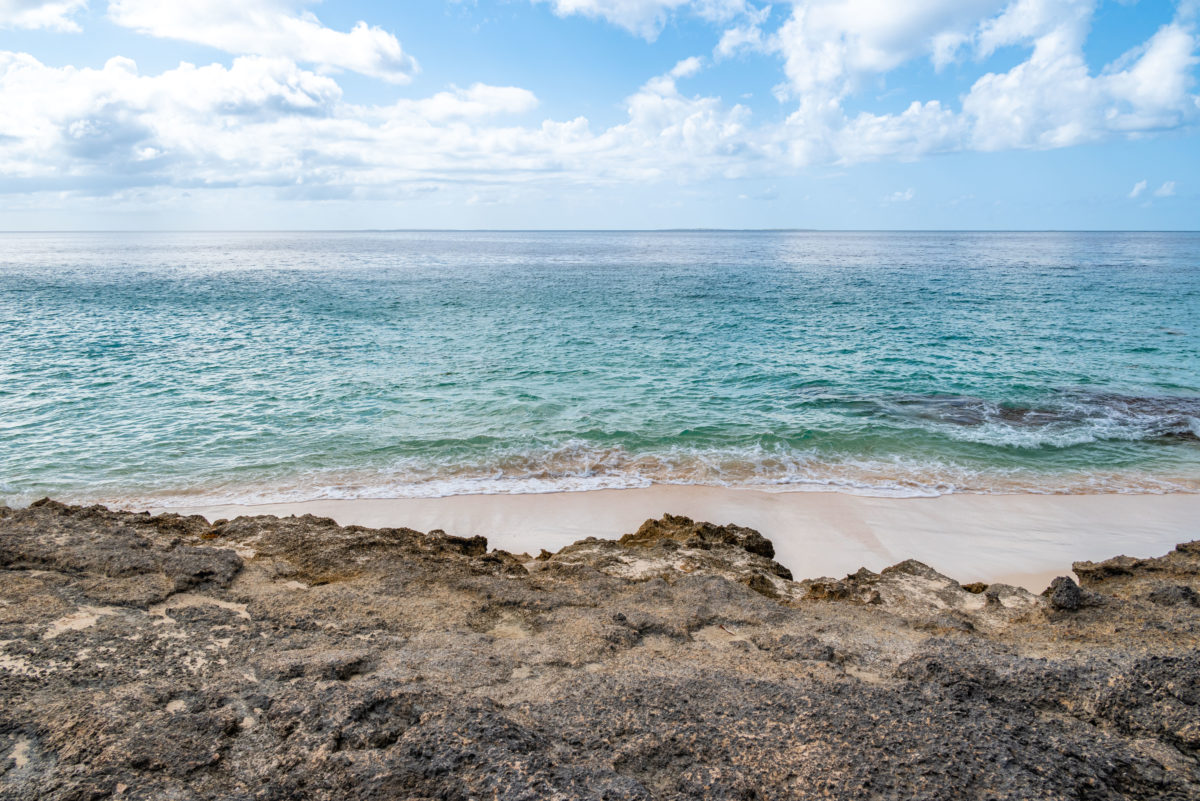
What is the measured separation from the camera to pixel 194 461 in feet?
43.7

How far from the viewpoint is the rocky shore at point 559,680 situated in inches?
123

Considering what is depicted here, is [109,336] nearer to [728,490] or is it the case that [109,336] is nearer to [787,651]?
[728,490]

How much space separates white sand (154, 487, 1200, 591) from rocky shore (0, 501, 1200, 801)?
2.35 meters

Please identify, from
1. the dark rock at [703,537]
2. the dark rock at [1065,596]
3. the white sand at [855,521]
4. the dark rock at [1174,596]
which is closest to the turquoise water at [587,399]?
the white sand at [855,521]

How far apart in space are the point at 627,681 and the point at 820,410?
14.2 m

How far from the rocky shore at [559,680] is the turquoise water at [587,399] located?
19.3 ft

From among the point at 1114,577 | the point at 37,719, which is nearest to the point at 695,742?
the point at 37,719

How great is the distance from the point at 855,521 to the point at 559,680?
7.87 metres

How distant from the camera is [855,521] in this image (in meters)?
10.5

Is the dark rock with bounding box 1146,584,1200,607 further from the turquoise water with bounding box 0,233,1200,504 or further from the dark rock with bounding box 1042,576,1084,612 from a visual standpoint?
the turquoise water with bounding box 0,233,1200,504

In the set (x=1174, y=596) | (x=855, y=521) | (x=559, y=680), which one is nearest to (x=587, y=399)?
(x=855, y=521)

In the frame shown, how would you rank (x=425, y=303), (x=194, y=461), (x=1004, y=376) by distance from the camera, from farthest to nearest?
(x=425, y=303)
(x=1004, y=376)
(x=194, y=461)

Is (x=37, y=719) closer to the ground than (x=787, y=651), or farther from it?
farther from it

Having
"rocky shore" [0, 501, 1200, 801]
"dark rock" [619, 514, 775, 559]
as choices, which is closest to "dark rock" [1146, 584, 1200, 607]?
"rocky shore" [0, 501, 1200, 801]
